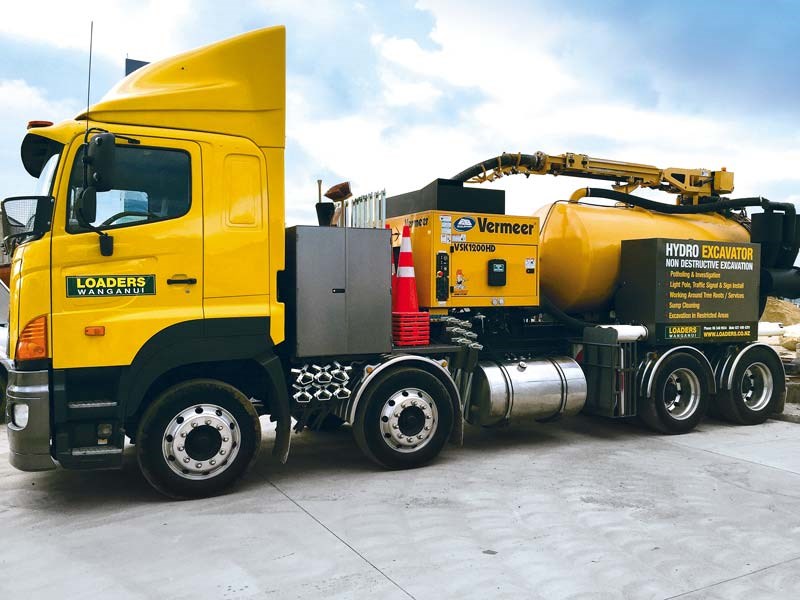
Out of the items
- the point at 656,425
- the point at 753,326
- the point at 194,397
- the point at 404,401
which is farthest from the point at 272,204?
the point at 753,326

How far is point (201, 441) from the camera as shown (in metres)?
5.80

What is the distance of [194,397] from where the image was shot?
5789 millimetres

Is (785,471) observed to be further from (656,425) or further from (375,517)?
(375,517)

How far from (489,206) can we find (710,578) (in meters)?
4.37

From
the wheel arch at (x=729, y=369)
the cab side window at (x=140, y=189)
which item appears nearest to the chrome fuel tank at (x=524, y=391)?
the wheel arch at (x=729, y=369)

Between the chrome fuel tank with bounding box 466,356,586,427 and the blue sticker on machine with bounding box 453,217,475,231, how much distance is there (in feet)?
5.04

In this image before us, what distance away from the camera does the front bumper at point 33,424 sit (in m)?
5.31

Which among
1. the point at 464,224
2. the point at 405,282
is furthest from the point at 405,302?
the point at 464,224

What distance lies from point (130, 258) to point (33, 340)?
936 millimetres

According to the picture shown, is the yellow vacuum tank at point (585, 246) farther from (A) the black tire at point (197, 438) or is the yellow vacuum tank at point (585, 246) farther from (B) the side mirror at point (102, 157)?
(B) the side mirror at point (102, 157)

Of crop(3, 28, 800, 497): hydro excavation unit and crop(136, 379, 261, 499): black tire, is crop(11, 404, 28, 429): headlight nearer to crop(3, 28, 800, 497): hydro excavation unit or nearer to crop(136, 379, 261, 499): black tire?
crop(3, 28, 800, 497): hydro excavation unit

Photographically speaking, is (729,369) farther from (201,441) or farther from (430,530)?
(201,441)

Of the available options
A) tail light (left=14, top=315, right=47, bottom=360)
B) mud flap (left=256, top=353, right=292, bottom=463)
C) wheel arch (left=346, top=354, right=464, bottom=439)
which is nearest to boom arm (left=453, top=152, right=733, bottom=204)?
wheel arch (left=346, top=354, right=464, bottom=439)

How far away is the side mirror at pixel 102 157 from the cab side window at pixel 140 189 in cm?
30
